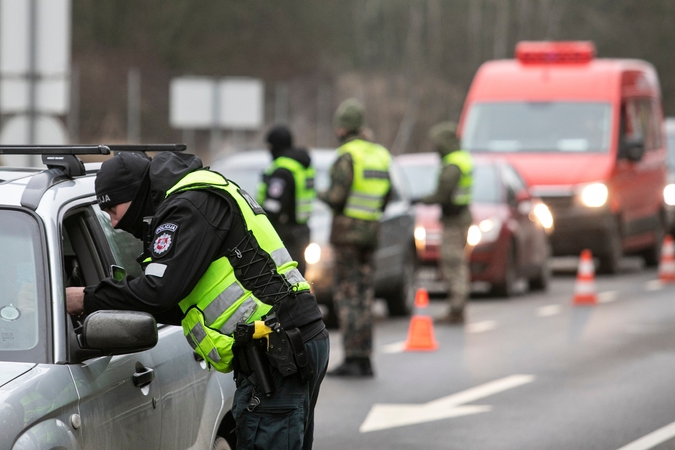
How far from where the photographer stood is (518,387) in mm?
10289

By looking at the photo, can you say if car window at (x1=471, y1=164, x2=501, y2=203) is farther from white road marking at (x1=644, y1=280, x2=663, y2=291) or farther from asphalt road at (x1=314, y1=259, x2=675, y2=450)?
white road marking at (x1=644, y1=280, x2=663, y2=291)

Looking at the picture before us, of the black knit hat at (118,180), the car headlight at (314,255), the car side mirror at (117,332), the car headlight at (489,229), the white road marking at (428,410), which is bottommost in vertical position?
the white road marking at (428,410)

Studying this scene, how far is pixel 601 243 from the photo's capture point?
1955 centimetres

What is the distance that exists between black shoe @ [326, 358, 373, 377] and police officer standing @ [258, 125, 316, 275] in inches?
39.6

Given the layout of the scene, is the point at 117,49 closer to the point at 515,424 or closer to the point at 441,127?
the point at 441,127

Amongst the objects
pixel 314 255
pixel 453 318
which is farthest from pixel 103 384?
pixel 453 318

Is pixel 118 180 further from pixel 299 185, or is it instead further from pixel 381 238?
pixel 381 238

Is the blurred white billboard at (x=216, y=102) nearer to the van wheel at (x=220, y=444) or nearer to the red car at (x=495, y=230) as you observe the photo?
the red car at (x=495, y=230)

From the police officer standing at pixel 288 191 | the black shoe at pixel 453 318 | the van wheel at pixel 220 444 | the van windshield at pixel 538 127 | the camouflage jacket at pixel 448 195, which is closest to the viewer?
the van wheel at pixel 220 444

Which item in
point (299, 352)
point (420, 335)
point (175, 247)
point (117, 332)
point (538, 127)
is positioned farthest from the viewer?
point (538, 127)

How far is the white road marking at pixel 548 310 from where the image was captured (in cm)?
1528

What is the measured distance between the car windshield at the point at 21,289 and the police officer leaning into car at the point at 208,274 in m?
0.15

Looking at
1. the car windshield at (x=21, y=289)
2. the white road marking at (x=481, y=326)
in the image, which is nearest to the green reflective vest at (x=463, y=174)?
the white road marking at (x=481, y=326)

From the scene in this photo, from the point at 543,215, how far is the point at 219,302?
47.0 feet
